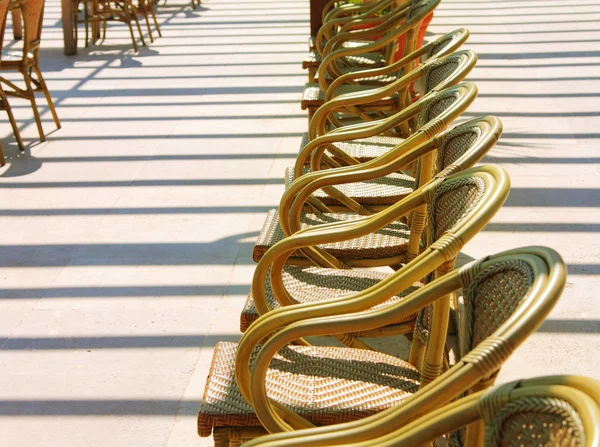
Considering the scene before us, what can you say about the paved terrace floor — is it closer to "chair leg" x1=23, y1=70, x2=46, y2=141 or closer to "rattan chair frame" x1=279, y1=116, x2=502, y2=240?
"chair leg" x1=23, y1=70, x2=46, y2=141

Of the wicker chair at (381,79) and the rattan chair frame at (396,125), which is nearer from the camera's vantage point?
the rattan chair frame at (396,125)

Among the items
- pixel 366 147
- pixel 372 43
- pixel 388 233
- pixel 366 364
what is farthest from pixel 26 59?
pixel 366 364

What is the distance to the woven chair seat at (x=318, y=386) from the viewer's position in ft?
5.52

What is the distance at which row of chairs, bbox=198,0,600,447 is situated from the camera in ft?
3.84

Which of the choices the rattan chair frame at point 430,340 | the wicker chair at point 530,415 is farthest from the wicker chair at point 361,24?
the wicker chair at point 530,415

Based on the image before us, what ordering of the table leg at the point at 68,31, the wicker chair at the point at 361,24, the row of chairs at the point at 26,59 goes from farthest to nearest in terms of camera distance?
the table leg at the point at 68,31, the row of chairs at the point at 26,59, the wicker chair at the point at 361,24

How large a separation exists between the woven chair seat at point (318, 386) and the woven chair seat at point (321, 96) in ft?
6.66

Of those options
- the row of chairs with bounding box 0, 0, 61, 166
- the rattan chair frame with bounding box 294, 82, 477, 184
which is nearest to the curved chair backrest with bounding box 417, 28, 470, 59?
the rattan chair frame with bounding box 294, 82, 477, 184

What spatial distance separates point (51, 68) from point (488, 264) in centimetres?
672

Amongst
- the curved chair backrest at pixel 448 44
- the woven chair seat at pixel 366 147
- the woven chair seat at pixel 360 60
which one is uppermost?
the curved chair backrest at pixel 448 44

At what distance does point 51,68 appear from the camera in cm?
739

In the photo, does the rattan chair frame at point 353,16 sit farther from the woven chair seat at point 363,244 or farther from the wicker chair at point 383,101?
the woven chair seat at point 363,244

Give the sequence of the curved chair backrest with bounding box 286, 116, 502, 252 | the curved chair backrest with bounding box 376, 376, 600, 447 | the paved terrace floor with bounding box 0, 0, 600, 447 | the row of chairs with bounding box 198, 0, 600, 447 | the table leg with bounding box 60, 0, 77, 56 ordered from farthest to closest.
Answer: the table leg with bounding box 60, 0, 77, 56 < the paved terrace floor with bounding box 0, 0, 600, 447 < the curved chair backrest with bounding box 286, 116, 502, 252 < the row of chairs with bounding box 198, 0, 600, 447 < the curved chair backrest with bounding box 376, 376, 600, 447

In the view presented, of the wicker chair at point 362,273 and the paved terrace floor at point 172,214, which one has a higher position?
the wicker chair at point 362,273
